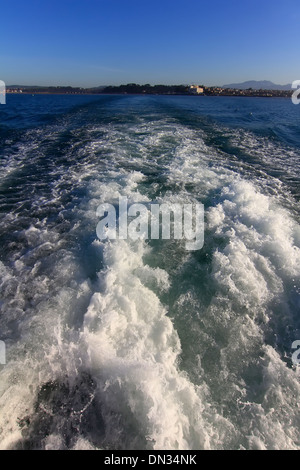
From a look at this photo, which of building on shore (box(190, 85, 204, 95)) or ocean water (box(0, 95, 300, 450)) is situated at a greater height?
building on shore (box(190, 85, 204, 95))

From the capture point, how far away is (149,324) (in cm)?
409

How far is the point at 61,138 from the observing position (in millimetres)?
15539

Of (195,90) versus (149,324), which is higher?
(195,90)

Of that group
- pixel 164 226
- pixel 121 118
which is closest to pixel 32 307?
pixel 164 226

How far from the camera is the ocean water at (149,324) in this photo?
297 cm

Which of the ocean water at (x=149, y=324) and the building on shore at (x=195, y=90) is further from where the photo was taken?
the building on shore at (x=195, y=90)

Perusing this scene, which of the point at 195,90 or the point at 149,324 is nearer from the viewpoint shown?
the point at 149,324

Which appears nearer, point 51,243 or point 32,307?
point 32,307

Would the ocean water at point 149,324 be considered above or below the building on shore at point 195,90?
below

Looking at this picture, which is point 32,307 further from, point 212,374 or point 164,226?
point 164,226

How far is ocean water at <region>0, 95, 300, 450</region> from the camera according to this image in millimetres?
2969

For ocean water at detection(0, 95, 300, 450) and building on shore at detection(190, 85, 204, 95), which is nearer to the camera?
ocean water at detection(0, 95, 300, 450)
